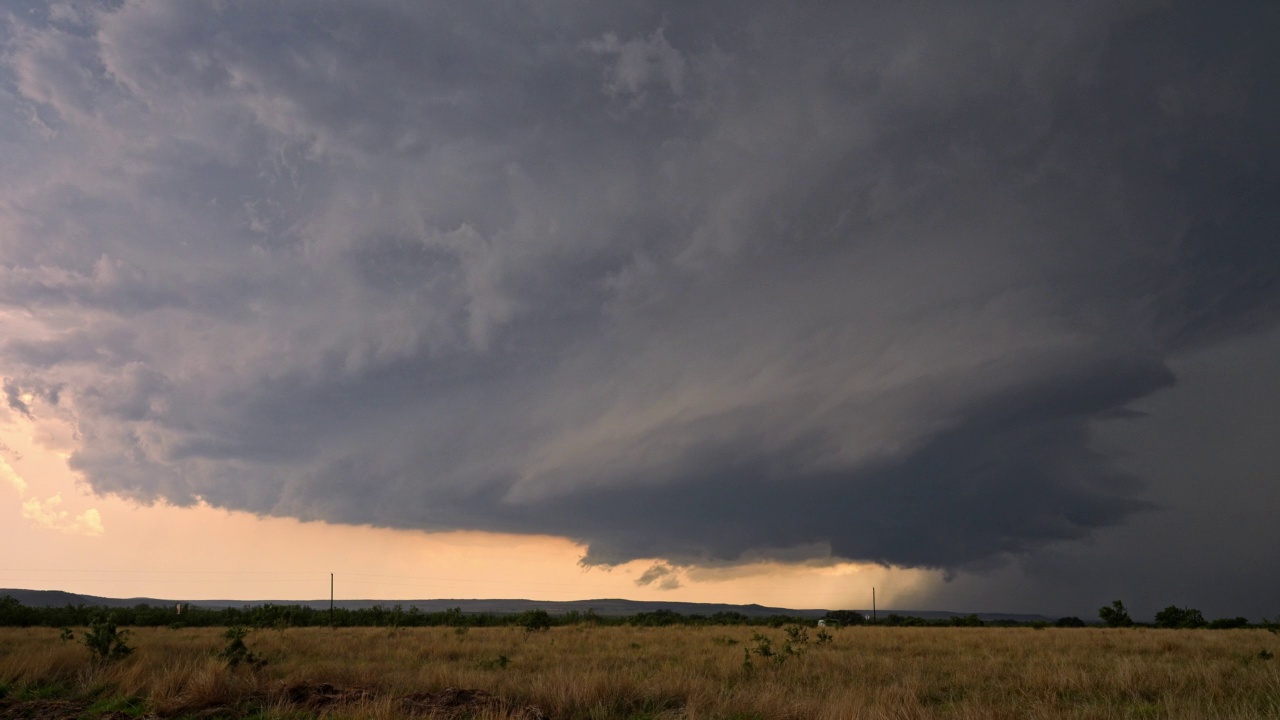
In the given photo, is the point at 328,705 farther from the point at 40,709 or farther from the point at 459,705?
the point at 40,709

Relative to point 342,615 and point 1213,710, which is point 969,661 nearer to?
point 1213,710

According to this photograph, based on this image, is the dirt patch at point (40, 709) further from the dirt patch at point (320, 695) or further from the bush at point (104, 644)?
the bush at point (104, 644)

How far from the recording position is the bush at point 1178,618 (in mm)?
70500

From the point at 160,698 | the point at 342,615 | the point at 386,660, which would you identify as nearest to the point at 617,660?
the point at 386,660

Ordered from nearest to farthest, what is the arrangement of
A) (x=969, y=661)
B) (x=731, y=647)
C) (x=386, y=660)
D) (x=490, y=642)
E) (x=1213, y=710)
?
(x=1213, y=710), (x=969, y=661), (x=386, y=660), (x=731, y=647), (x=490, y=642)

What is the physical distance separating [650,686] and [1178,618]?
76.3m

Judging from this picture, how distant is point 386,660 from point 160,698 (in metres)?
12.4

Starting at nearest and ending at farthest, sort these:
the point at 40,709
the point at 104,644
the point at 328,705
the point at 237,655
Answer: the point at 328,705 < the point at 40,709 < the point at 237,655 < the point at 104,644

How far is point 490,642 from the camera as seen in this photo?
3678 cm

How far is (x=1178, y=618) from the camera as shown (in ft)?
235

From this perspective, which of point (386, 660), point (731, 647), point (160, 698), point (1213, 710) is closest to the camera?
point (1213, 710)

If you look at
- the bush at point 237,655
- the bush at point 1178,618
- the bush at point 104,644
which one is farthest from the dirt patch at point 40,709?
the bush at point 1178,618

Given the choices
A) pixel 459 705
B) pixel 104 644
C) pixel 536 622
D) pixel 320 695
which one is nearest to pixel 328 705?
pixel 320 695

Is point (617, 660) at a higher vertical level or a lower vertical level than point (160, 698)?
lower
